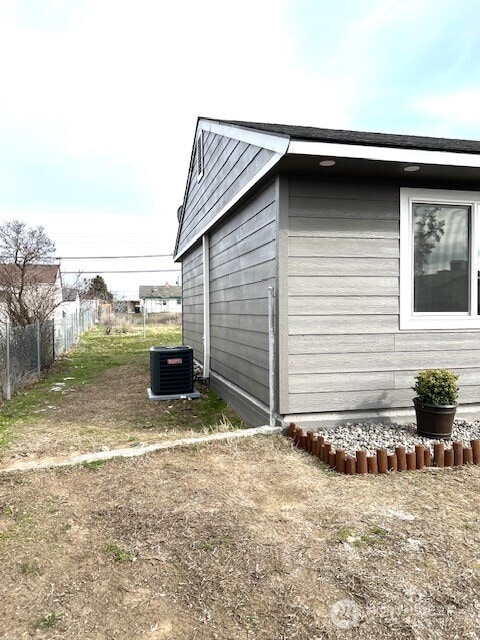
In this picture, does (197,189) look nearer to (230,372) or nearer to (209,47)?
(209,47)

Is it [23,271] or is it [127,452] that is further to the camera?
[23,271]

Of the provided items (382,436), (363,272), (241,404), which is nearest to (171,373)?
(241,404)

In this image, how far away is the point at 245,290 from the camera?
5.74 metres

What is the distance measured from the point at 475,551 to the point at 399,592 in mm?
623

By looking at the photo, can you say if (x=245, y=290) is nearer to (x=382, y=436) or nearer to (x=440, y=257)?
(x=440, y=257)

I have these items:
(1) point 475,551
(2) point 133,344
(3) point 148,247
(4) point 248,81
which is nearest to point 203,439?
(1) point 475,551

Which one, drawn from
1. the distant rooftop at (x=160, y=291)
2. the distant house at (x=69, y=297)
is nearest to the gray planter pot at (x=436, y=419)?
the distant house at (x=69, y=297)

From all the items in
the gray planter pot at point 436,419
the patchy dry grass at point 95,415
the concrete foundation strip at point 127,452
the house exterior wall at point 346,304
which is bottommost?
the patchy dry grass at point 95,415

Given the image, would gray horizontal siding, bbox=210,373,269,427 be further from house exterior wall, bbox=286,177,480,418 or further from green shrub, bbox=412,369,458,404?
green shrub, bbox=412,369,458,404

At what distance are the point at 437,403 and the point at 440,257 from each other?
1.63 metres

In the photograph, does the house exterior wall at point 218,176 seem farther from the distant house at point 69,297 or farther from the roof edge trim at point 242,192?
the distant house at point 69,297

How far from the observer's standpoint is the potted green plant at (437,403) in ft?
13.3

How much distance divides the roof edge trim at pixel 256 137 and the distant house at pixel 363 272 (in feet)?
0.08

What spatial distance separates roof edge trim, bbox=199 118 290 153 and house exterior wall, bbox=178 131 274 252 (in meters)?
0.09
